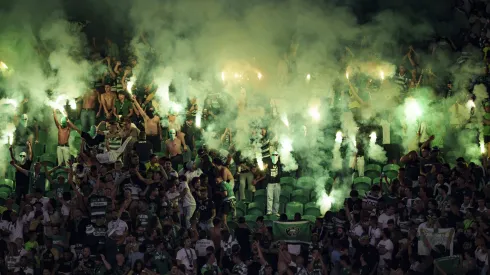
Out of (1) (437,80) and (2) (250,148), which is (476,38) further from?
(2) (250,148)

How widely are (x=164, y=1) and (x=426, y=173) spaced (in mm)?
8025

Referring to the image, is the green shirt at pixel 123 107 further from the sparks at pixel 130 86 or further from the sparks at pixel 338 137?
the sparks at pixel 338 137

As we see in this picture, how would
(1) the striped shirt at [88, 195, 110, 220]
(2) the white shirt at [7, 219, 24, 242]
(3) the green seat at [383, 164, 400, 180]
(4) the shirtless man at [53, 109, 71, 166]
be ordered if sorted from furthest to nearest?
(4) the shirtless man at [53, 109, 71, 166]
(3) the green seat at [383, 164, 400, 180]
(1) the striped shirt at [88, 195, 110, 220]
(2) the white shirt at [7, 219, 24, 242]

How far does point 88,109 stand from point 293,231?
20.1 feet

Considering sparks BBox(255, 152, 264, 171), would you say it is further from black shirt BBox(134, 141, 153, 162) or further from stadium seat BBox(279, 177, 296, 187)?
black shirt BBox(134, 141, 153, 162)

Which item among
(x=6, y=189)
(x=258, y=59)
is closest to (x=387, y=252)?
(x=6, y=189)

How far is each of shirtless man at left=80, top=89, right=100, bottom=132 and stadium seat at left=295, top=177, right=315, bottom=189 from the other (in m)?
4.20

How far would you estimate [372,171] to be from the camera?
2138cm

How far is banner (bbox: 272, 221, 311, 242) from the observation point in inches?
725

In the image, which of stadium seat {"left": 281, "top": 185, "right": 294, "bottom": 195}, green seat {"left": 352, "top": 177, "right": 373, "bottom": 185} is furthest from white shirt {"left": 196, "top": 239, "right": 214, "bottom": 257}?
green seat {"left": 352, "top": 177, "right": 373, "bottom": 185}

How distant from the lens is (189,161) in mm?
20438

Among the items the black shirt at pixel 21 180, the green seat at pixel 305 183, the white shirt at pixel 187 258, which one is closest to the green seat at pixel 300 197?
the green seat at pixel 305 183

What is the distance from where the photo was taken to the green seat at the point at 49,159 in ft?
70.7

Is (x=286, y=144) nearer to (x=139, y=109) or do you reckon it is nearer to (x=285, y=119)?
(x=285, y=119)
